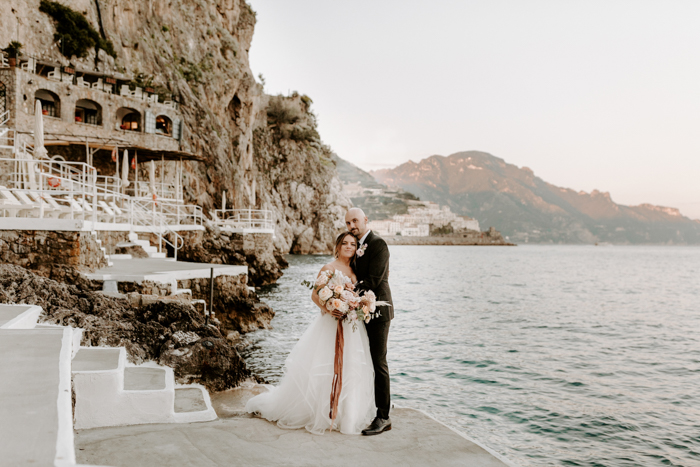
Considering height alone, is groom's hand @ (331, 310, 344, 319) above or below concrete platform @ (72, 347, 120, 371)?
above

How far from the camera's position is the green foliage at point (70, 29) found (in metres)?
35.3

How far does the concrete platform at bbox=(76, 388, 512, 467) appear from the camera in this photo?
4027mm

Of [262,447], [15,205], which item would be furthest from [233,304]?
[262,447]

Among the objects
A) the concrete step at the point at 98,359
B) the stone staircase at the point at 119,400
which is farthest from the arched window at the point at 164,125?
the stone staircase at the point at 119,400

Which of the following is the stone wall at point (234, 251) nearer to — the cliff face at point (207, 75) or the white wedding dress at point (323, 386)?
the cliff face at point (207, 75)

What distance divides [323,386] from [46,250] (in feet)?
25.5

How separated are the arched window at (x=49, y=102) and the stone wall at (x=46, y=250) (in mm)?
27560

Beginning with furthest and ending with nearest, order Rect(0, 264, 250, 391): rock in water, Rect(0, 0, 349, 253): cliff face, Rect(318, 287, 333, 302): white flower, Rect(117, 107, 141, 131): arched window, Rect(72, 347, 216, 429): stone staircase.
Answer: Rect(0, 0, 349, 253): cliff face, Rect(117, 107, 141, 131): arched window, Rect(0, 264, 250, 391): rock in water, Rect(318, 287, 333, 302): white flower, Rect(72, 347, 216, 429): stone staircase

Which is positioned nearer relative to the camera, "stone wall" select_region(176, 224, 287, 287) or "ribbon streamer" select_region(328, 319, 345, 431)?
"ribbon streamer" select_region(328, 319, 345, 431)

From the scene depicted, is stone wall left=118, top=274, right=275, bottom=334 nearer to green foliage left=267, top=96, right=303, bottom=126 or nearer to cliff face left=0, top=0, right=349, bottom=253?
cliff face left=0, top=0, right=349, bottom=253

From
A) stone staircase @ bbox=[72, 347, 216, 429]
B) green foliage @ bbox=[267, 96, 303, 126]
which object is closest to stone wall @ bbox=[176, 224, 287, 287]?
stone staircase @ bbox=[72, 347, 216, 429]

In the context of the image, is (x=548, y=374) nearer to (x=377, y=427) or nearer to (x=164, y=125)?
(x=377, y=427)

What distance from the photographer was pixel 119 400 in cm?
498

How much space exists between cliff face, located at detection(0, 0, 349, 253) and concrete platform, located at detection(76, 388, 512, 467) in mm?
35963
